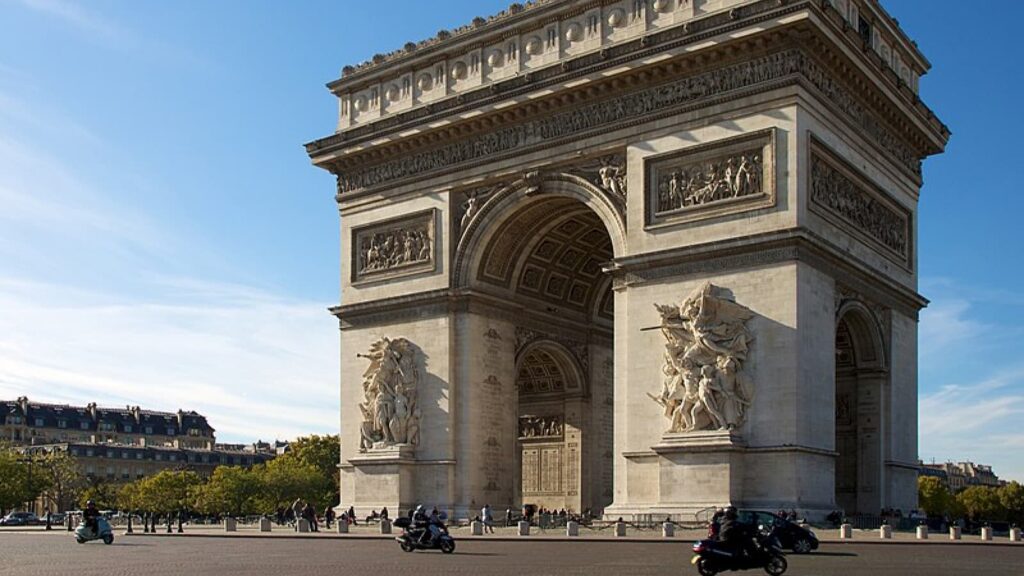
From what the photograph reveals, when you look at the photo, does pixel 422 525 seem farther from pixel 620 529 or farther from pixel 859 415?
pixel 859 415

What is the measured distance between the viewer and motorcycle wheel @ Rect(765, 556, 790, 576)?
66.8ft

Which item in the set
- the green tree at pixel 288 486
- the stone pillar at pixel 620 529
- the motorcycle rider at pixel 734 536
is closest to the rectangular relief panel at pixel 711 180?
the stone pillar at pixel 620 529

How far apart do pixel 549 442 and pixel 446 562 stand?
73.0 feet

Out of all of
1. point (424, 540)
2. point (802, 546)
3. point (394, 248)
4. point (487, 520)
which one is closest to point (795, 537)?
point (802, 546)

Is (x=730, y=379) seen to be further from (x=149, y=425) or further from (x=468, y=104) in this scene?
(x=149, y=425)

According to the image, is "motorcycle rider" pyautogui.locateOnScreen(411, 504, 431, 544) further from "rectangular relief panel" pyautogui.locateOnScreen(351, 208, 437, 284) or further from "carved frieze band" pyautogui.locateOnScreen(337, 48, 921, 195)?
"carved frieze band" pyautogui.locateOnScreen(337, 48, 921, 195)

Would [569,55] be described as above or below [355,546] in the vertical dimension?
above

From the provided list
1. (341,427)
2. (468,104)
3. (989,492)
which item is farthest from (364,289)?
(989,492)

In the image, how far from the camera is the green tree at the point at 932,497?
4205 inches

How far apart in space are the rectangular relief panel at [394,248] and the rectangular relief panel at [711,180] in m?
8.84

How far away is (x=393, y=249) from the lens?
143 ft

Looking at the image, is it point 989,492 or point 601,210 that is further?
point 989,492

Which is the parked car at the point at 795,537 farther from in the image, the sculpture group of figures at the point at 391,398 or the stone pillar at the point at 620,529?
the sculpture group of figures at the point at 391,398

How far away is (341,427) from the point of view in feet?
144
